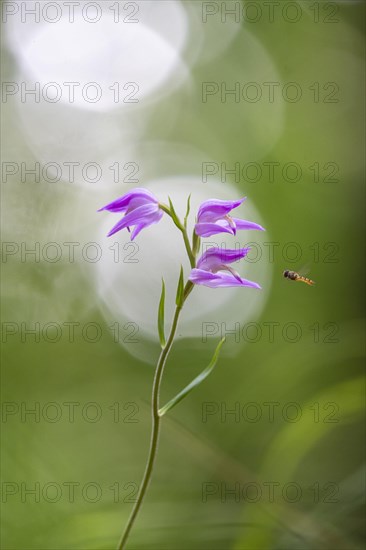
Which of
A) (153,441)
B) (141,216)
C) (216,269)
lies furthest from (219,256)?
(153,441)

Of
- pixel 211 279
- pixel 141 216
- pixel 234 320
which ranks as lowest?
pixel 234 320

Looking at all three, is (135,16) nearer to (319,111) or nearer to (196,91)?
(196,91)

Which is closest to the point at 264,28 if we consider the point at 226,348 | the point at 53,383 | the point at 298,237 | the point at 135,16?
the point at 135,16

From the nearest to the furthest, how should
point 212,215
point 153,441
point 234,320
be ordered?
point 153,441 → point 212,215 → point 234,320

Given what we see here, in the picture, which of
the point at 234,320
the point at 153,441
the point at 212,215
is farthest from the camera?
the point at 234,320

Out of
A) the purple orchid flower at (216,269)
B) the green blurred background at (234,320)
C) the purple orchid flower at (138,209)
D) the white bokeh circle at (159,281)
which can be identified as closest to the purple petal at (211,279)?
the purple orchid flower at (216,269)

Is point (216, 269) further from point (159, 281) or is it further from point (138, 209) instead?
point (159, 281)

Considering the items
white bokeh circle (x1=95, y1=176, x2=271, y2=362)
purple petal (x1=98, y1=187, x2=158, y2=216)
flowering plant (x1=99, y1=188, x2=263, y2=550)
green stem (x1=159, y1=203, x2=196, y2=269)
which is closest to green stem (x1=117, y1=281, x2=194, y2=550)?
flowering plant (x1=99, y1=188, x2=263, y2=550)
